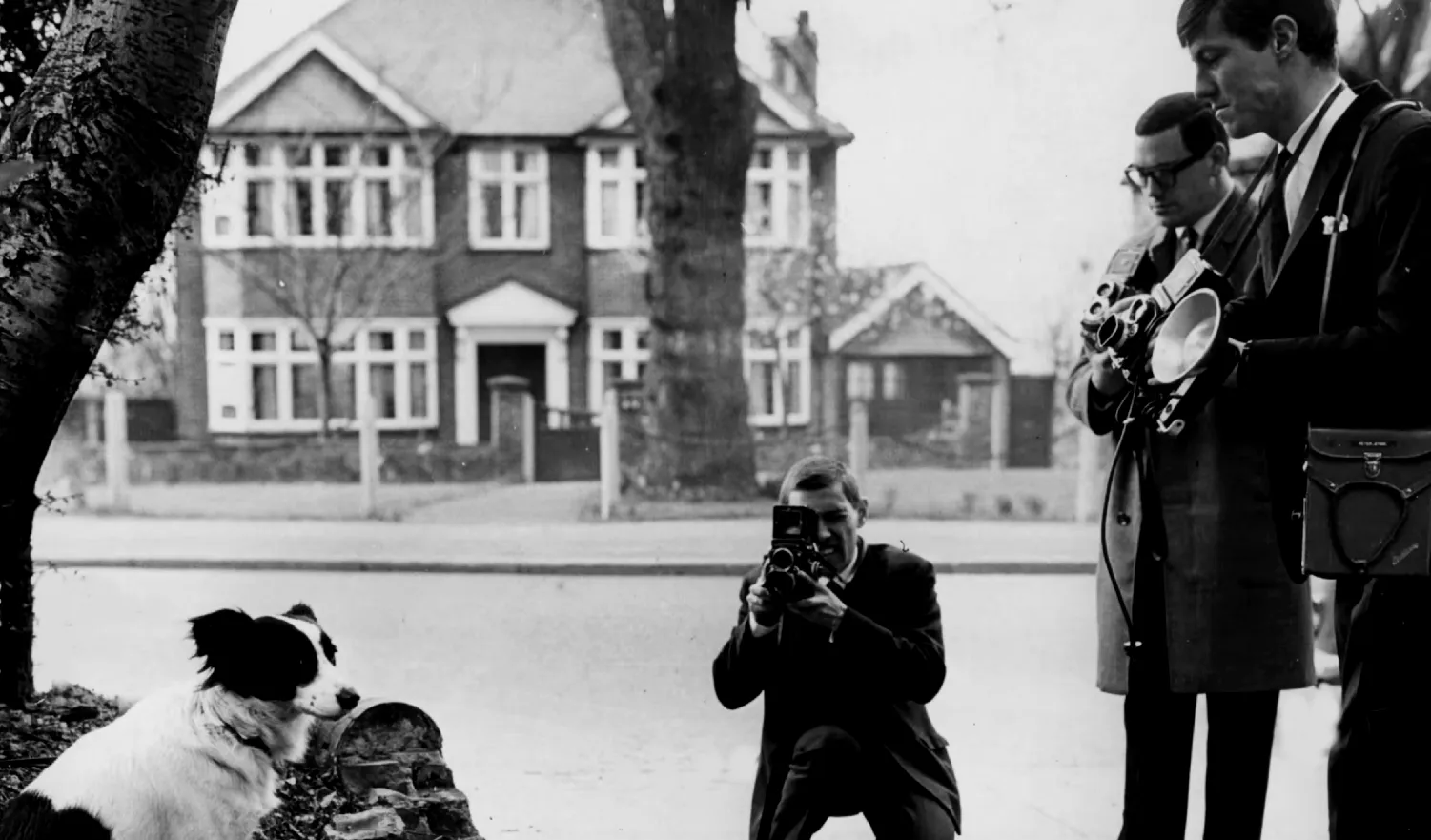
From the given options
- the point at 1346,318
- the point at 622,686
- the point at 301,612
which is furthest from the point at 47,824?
the point at 622,686

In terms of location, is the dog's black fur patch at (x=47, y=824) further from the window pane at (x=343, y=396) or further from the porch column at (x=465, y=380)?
the porch column at (x=465, y=380)

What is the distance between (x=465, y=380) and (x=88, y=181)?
7942mm

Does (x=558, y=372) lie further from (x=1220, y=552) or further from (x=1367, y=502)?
(x=1367, y=502)

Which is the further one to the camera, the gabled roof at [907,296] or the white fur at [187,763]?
the gabled roof at [907,296]

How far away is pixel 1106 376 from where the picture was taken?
283cm

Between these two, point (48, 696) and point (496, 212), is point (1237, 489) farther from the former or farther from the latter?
point (496, 212)

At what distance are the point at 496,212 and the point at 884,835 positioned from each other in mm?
8100

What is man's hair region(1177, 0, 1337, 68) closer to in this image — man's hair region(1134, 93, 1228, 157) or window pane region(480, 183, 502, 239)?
man's hair region(1134, 93, 1228, 157)

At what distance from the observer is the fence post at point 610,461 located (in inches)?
418

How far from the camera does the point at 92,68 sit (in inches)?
125

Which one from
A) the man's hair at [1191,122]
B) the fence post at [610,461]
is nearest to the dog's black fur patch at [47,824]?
the man's hair at [1191,122]

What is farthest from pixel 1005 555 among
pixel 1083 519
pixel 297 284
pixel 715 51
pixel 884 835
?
pixel 884 835

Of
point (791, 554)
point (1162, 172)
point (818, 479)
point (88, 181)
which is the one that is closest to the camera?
point (791, 554)

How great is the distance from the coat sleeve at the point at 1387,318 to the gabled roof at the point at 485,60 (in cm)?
749
